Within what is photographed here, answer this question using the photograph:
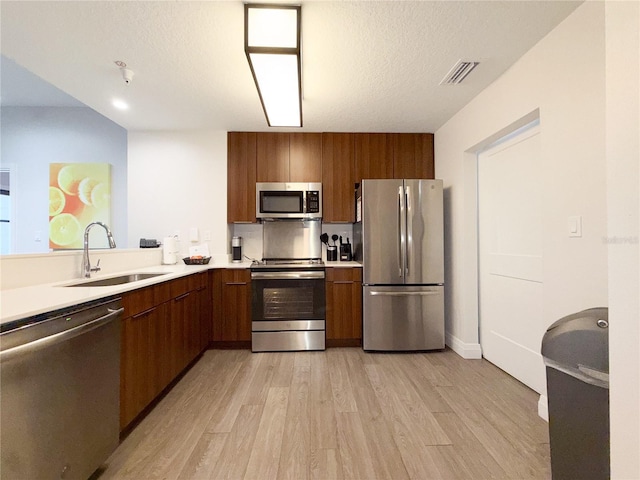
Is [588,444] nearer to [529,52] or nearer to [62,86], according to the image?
[529,52]

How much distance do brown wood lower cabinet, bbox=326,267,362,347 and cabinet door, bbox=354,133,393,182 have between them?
4.18ft

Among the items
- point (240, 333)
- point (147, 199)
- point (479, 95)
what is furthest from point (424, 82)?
point (147, 199)

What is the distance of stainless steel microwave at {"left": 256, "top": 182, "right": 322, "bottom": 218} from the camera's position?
11.2 feet

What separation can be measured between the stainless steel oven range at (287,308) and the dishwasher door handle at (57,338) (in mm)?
1624

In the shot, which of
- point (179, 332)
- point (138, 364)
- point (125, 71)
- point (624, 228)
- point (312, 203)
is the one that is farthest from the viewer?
point (312, 203)

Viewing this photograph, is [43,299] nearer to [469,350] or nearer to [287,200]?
[287,200]

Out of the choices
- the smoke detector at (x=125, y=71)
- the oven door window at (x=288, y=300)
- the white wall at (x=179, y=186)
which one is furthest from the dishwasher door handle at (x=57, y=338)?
the white wall at (x=179, y=186)

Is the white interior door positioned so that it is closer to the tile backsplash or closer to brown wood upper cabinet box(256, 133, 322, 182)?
the tile backsplash

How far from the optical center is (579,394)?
107 centimetres

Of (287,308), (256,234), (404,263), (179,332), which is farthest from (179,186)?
(404,263)

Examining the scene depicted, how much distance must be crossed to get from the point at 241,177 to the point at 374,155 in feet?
5.54

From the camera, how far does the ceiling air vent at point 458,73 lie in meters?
2.11

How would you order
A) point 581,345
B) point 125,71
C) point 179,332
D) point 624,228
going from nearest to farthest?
point 624,228 → point 581,345 → point 125,71 → point 179,332

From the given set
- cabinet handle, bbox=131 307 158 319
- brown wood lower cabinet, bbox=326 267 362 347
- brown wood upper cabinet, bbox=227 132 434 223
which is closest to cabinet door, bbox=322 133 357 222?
brown wood upper cabinet, bbox=227 132 434 223
